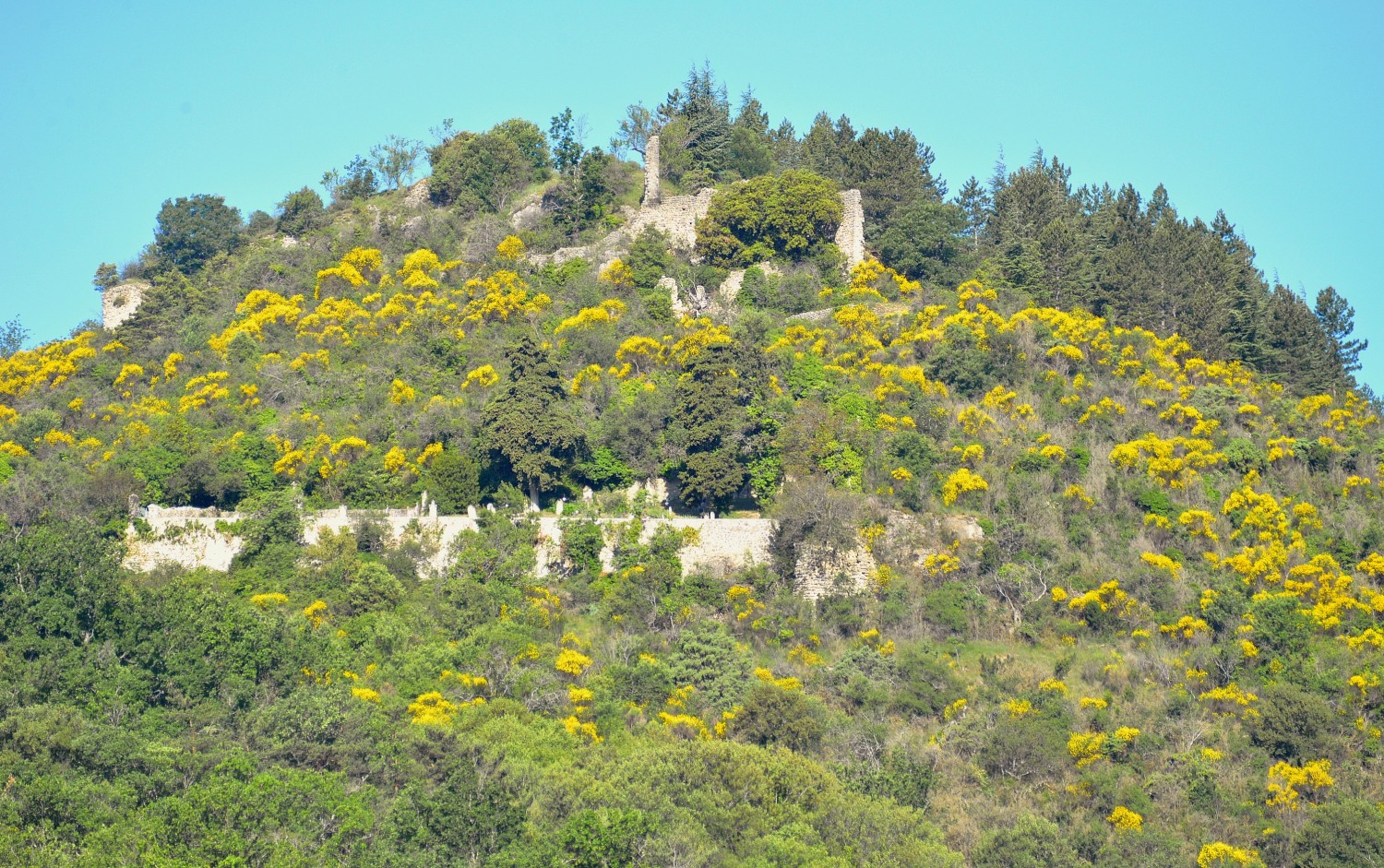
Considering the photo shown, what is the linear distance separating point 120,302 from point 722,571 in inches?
1171

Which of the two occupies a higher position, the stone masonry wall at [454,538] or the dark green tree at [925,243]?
the dark green tree at [925,243]

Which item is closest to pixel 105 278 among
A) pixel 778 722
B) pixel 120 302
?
pixel 120 302

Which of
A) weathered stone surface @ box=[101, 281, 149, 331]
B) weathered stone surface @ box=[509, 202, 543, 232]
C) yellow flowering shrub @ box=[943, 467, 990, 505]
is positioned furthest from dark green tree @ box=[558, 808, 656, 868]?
weathered stone surface @ box=[101, 281, 149, 331]

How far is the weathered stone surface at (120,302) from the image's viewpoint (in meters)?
61.5

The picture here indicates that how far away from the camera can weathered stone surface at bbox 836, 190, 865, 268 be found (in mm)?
55219

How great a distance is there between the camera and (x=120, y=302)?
62.2 metres

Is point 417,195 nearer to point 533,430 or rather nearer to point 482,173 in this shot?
point 482,173

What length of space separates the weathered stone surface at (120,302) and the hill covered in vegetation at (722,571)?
3.14 metres

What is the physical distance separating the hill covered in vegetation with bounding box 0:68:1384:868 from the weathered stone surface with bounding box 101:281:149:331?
314 centimetres

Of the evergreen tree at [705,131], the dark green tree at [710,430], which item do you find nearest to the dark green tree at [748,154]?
the evergreen tree at [705,131]

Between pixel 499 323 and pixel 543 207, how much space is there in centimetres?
970

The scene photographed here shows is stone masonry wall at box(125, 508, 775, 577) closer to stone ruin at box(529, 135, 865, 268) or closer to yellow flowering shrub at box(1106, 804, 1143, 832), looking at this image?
yellow flowering shrub at box(1106, 804, 1143, 832)

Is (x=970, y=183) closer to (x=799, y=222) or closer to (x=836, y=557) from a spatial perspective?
(x=799, y=222)

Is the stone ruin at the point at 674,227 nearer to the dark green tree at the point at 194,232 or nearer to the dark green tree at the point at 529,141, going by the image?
the dark green tree at the point at 529,141
